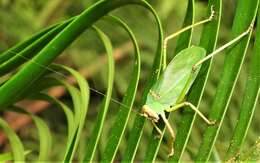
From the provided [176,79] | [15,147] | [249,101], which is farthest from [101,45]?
[249,101]

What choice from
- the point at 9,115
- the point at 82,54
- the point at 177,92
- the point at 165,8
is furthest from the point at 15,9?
the point at 177,92

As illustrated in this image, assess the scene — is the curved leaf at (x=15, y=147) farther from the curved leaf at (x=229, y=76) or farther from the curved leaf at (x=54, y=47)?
the curved leaf at (x=229, y=76)

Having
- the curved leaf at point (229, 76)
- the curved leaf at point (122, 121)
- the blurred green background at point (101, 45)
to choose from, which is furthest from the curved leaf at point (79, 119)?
the blurred green background at point (101, 45)

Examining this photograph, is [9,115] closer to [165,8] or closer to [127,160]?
[165,8]

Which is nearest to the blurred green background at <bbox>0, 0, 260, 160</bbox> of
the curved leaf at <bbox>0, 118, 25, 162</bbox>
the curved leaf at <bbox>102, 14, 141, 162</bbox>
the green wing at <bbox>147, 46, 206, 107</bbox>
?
the green wing at <bbox>147, 46, 206, 107</bbox>

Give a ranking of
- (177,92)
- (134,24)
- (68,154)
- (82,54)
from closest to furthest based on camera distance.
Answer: (68,154) < (177,92) < (82,54) < (134,24)

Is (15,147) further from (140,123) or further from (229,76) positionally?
(229,76)

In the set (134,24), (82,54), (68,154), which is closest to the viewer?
(68,154)
